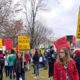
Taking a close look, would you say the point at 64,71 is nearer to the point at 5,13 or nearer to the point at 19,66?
the point at 19,66

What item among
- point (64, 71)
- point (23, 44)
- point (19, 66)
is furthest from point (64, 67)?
point (23, 44)

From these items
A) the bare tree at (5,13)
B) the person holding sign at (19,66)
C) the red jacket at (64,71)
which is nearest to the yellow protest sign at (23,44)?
the person holding sign at (19,66)

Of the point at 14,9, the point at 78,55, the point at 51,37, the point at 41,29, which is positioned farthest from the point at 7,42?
the point at 51,37

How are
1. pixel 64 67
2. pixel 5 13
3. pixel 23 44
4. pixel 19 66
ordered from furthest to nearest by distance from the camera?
pixel 5 13
pixel 23 44
pixel 19 66
pixel 64 67

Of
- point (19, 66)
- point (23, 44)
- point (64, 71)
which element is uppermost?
point (23, 44)

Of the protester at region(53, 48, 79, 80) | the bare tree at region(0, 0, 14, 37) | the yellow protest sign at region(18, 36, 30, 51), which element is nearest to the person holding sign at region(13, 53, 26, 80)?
the yellow protest sign at region(18, 36, 30, 51)

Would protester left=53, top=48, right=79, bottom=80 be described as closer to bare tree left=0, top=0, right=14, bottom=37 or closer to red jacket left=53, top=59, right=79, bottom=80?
red jacket left=53, top=59, right=79, bottom=80

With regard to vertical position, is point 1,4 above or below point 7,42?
above

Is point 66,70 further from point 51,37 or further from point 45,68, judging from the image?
point 51,37

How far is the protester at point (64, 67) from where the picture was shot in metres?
10.4

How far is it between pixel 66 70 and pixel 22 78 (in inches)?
406

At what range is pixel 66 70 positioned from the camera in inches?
416

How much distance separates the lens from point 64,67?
10.5 m

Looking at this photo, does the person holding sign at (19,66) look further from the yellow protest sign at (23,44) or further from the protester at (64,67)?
the protester at (64,67)
